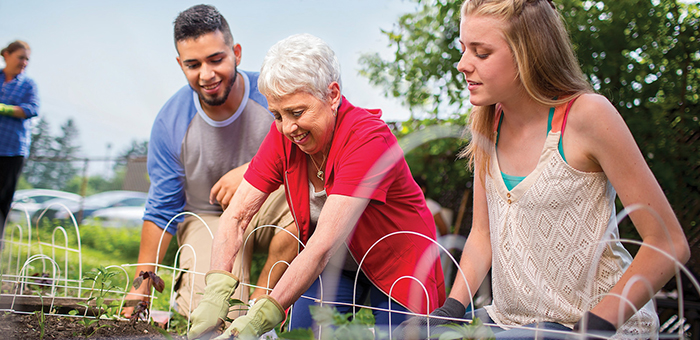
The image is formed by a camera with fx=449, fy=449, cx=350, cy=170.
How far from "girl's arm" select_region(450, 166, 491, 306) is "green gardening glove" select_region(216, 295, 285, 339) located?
55 cm

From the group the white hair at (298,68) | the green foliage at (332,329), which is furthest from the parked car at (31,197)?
the green foliage at (332,329)

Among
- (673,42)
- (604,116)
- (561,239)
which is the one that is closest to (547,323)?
(561,239)

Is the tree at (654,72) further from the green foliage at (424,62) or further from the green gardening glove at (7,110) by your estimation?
the green gardening glove at (7,110)

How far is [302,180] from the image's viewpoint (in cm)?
165

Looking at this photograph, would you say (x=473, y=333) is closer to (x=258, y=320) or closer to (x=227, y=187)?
(x=258, y=320)

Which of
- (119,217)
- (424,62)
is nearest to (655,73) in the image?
(424,62)

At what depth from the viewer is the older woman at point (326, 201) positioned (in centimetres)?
134

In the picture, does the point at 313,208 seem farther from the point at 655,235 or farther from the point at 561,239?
the point at 655,235

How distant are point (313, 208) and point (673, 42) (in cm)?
261

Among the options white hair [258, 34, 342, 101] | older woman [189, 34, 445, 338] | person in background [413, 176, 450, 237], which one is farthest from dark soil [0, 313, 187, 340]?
person in background [413, 176, 450, 237]

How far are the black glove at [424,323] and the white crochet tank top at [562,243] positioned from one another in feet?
0.46

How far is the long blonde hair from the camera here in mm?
1182

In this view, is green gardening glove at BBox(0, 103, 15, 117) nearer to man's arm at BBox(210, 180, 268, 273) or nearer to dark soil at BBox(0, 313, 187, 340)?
dark soil at BBox(0, 313, 187, 340)

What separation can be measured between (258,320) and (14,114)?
300 centimetres
